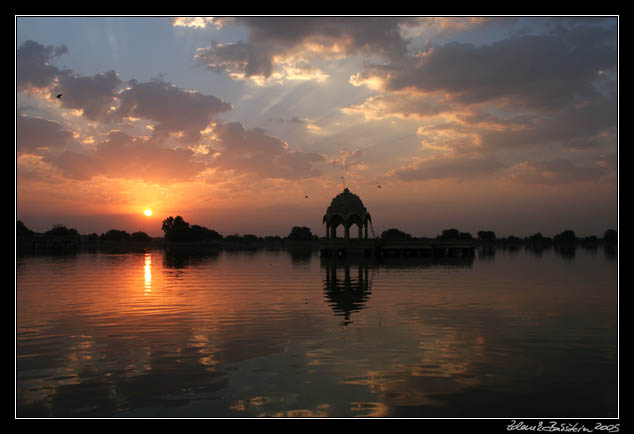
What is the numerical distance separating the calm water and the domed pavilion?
5228 cm

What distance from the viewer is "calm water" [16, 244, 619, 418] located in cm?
970

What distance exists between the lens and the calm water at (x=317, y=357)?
31.8ft

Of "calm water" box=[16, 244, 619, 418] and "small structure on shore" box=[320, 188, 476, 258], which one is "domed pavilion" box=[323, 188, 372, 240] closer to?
"small structure on shore" box=[320, 188, 476, 258]

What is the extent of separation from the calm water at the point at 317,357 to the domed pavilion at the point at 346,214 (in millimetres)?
52282

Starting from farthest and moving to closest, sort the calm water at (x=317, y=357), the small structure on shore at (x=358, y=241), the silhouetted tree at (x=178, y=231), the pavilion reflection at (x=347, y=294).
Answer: the silhouetted tree at (x=178, y=231)
the small structure on shore at (x=358, y=241)
the pavilion reflection at (x=347, y=294)
the calm water at (x=317, y=357)

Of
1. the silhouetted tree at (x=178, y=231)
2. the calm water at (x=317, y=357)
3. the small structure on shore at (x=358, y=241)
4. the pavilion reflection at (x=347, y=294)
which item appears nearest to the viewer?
the calm water at (x=317, y=357)

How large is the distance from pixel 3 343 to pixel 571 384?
13.9m

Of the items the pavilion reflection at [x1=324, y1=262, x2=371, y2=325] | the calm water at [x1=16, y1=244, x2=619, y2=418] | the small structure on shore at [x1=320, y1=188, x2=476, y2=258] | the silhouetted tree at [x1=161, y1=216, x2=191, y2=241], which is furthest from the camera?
the silhouetted tree at [x1=161, y1=216, x2=191, y2=241]

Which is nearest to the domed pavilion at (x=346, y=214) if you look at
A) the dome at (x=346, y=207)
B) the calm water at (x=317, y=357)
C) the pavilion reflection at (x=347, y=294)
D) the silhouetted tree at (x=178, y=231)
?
the dome at (x=346, y=207)

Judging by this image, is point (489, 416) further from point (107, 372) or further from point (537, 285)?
point (537, 285)

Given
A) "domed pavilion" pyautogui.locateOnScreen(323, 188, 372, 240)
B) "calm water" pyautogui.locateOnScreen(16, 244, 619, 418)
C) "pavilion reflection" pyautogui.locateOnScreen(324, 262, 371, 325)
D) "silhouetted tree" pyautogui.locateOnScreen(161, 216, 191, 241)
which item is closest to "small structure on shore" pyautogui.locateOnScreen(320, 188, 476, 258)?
"domed pavilion" pyautogui.locateOnScreen(323, 188, 372, 240)

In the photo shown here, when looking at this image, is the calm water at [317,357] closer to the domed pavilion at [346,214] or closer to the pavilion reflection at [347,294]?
the pavilion reflection at [347,294]

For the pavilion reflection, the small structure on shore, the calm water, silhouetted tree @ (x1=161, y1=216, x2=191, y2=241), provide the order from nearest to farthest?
the calm water, the pavilion reflection, the small structure on shore, silhouetted tree @ (x1=161, y1=216, x2=191, y2=241)

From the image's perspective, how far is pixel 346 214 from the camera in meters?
77.4
